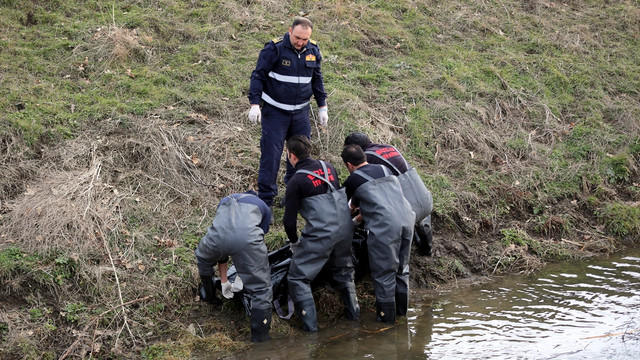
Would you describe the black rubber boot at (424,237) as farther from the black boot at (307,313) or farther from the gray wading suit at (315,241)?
the black boot at (307,313)

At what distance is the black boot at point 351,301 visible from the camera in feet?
19.0

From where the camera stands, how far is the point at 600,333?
528 centimetres

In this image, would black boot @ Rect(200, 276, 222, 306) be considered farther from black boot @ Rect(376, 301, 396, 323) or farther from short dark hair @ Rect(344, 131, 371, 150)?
short dark hair @ Rect(344, 131, 371, 150)

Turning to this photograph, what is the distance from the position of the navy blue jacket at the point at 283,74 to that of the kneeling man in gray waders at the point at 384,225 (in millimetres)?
1150

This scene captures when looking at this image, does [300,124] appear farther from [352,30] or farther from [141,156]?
[352,30]

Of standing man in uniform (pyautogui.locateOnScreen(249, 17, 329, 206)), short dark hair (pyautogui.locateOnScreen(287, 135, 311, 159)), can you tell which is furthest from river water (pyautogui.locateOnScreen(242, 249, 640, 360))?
standing man in uniform (pyautogui.locateOnScreen(249, 17, 329, 206))

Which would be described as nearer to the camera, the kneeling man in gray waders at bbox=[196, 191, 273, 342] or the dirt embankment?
the kneeling man in gray waders at bbox=[196, 191, 273, 342]

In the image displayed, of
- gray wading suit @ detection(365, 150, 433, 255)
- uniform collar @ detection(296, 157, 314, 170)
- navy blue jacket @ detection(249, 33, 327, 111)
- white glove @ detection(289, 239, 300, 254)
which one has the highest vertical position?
navy blue jacket @ detection(249, 33, 327, 111)

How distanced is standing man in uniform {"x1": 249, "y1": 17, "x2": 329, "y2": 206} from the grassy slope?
873 mm

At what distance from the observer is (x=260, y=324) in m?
5.35

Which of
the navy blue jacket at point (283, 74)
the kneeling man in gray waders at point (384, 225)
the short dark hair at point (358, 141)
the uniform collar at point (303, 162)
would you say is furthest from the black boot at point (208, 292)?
the short dark hair at point (358, 141)

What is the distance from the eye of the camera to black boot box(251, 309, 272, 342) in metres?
5.33

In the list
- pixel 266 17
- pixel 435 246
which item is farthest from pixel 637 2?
pixel 435 246

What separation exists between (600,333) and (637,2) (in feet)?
36.8
